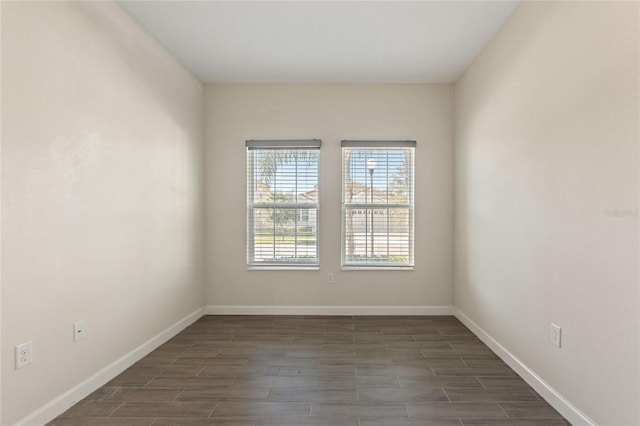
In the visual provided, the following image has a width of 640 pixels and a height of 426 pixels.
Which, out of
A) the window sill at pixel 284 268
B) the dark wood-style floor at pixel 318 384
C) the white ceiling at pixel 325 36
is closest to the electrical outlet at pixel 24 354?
the dark wood-style floor at pixel 318 384

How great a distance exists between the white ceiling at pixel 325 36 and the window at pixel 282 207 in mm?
908

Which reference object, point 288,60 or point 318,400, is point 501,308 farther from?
point 288,60

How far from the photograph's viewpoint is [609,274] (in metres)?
1.83

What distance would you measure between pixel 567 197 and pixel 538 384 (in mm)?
1242

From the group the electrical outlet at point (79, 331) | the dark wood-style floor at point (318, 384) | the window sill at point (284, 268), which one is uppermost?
the window sill at point (284, 268)

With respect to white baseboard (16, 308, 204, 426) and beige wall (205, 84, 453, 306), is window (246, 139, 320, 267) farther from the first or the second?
white baseboard (16, 308, 204, 426)

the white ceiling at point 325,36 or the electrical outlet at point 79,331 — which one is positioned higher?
the white ceiling at point 325,36

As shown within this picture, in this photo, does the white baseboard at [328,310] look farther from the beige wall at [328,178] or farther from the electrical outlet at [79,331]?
the electrical outlet at [79,331]

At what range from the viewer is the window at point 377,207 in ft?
14.1

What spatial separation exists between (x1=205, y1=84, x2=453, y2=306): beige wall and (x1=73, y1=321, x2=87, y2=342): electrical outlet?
1972 millimetres

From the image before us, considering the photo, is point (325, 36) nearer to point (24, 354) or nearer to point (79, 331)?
point (79, 331)

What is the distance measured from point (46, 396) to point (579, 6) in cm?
369

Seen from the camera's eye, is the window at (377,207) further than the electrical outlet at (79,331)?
Yes

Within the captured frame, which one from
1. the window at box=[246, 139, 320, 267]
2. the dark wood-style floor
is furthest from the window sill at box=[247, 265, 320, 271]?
the dark wood-style floor
